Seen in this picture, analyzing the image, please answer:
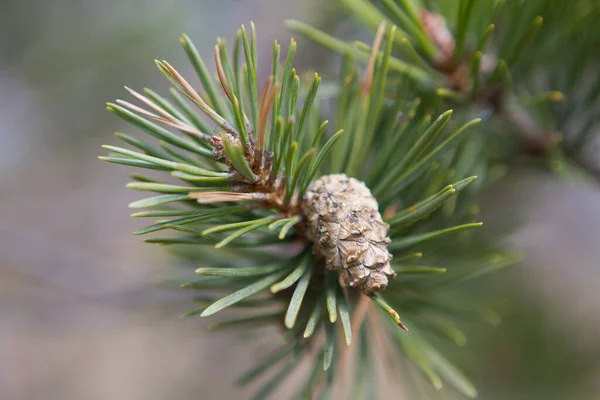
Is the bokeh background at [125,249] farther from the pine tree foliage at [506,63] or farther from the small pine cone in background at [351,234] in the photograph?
the small pine cone in background at [351,234]

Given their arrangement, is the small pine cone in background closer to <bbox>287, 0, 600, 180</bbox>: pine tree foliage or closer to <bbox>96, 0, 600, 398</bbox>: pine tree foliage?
<bbox>96, 0, 600, 398</bbox>: pine tree foliage

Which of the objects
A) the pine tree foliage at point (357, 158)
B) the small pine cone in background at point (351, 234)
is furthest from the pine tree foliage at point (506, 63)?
the small pine cone in background at point (351, 234)

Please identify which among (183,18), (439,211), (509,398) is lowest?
(509,398)

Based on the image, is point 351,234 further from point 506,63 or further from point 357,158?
point 506,63

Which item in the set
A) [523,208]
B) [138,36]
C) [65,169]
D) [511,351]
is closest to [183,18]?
[138,36]

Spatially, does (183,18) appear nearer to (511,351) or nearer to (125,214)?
(125,214)

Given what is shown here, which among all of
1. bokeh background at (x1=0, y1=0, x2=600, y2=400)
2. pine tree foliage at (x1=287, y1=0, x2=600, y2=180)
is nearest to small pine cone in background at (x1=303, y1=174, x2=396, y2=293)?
pine tree foliage at (x1=287, y1=0, x2=600, y2=180)

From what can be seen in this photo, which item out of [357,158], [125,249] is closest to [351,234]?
[357,158]
